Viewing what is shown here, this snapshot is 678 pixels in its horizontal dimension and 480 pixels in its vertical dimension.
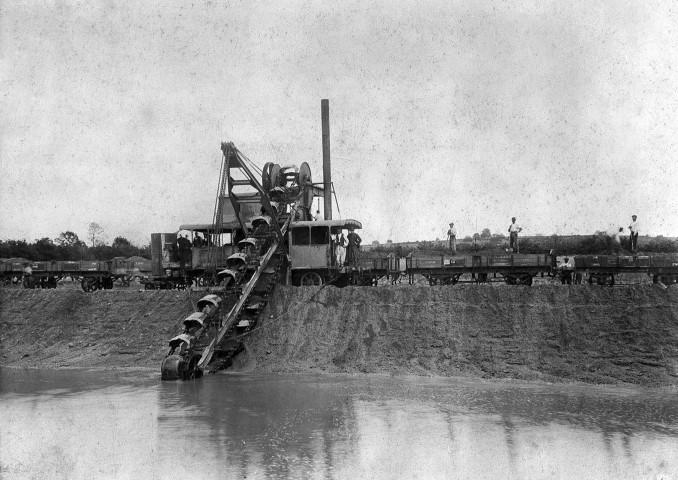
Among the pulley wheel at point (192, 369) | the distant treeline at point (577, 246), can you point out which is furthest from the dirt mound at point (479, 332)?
the distant treeline at point (577, 246)

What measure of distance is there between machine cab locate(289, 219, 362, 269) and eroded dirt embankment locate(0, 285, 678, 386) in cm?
201

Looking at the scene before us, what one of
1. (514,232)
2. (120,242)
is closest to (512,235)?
(514,232)

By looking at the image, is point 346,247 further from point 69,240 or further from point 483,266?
point 69,240

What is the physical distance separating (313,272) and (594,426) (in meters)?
14.4

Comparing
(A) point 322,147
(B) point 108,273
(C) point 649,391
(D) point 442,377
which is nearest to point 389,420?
(D) point 442,377

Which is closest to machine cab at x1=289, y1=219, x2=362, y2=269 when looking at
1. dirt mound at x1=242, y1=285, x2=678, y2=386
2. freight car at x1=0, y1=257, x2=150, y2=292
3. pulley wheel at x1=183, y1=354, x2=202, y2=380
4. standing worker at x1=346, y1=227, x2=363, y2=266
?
standing worker at x1=346, y1=227, x2=363, y2=266

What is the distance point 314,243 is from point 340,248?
1.09m

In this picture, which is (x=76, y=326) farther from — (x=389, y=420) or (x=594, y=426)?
(x=594, y=426)

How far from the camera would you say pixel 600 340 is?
66.3 ft

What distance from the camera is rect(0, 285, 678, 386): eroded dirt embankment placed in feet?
65.1

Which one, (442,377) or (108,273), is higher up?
(108,273)

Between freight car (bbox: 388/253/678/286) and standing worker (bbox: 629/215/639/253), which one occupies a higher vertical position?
standing worker (bbox: 629/215/639/253)

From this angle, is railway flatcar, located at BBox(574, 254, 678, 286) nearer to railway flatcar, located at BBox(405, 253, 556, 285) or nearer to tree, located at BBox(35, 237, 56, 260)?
railway flatcar, located at BBox(405, 253, 556, 285)

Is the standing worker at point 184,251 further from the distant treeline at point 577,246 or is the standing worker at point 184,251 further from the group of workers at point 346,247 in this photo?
the distant treeline at point 577,246
